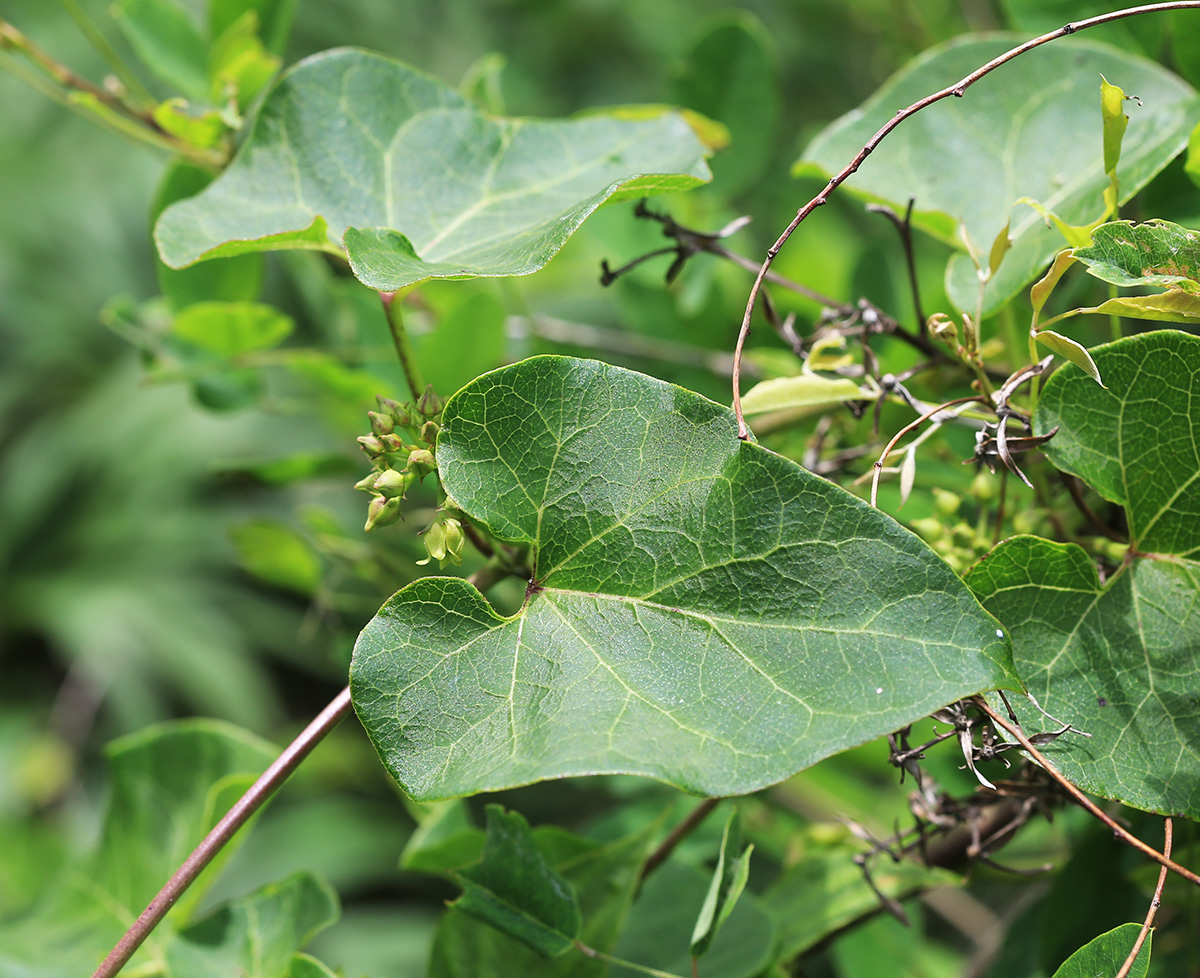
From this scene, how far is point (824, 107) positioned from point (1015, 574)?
2.37 m

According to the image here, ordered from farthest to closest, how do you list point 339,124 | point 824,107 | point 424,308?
point 824,107, point 424,308, point 339,124

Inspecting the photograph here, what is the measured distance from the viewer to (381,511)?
0.35 metres

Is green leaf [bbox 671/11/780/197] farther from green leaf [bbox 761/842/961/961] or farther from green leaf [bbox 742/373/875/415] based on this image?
green leaf [bbox 761/842/961/961]

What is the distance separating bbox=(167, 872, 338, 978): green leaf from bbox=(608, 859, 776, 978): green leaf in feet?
0.53

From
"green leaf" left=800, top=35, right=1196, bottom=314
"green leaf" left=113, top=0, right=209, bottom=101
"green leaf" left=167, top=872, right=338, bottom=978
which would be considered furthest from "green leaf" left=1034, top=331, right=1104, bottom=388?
"green leaf" left=113, top=0, right=209, bottom=101

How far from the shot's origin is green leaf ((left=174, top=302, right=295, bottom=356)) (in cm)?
61

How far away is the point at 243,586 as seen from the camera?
3.14 m

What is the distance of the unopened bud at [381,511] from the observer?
0.34 m

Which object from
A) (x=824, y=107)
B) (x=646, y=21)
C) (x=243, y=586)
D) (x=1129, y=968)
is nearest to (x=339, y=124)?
(x=1129, y=968)

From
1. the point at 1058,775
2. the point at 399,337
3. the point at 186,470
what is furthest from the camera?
the point at 186,470

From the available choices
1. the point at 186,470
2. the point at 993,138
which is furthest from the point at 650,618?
the point at 186,470

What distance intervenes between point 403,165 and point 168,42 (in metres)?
0.36

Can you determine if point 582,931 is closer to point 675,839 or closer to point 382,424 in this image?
point 675,839

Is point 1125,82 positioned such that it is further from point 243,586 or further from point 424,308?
point 243,586
